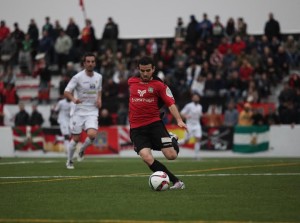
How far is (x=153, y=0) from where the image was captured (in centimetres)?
3866

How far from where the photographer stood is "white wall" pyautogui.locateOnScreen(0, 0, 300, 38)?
35.6 metres

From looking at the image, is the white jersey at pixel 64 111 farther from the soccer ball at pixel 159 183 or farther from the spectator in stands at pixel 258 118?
the soccer ball at pixel 159 183

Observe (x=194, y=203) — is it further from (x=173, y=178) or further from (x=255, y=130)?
(x=255, y=130)

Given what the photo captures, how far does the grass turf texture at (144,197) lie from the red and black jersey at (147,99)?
1.20 meters

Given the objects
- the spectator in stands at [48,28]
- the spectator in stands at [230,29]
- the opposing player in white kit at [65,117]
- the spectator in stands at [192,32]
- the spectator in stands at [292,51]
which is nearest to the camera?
the opposing player in white kit at [65,117]

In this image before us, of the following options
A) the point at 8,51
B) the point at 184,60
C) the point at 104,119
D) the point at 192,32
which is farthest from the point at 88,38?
the point at 104,119

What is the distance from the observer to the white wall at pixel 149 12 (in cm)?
3562

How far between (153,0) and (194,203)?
28.5 meters

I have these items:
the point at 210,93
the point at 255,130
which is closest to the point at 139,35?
the point at 210,93

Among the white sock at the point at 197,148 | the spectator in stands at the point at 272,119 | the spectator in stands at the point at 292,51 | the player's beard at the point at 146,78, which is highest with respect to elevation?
the spectator in stands at the point at 292,51

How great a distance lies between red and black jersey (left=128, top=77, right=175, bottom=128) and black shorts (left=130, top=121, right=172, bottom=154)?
3.5 inches

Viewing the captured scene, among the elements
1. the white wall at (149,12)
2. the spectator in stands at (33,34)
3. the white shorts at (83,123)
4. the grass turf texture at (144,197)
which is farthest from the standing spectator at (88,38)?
the grass turf texture at (144,197)

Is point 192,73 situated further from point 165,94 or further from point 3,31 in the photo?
point 165,94

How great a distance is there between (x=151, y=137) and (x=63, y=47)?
23.4 metres
